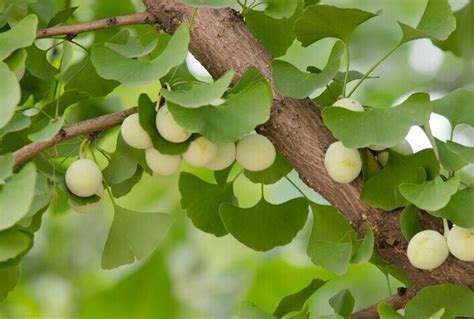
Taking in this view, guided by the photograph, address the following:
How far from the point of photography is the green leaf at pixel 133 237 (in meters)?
0.63

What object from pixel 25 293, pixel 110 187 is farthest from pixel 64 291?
pixel 110 187

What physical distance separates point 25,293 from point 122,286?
196mm

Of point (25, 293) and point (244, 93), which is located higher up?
point (244, 93)

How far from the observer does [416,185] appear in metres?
0.54

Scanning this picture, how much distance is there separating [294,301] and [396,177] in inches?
4.8

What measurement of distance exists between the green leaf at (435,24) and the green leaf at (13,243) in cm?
26

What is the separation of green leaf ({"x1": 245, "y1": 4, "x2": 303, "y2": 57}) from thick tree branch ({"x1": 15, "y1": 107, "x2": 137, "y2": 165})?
147mm

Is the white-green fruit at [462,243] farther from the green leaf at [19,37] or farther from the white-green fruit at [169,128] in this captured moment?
the green leaf at [19,37]

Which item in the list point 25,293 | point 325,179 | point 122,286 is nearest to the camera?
point 325,179

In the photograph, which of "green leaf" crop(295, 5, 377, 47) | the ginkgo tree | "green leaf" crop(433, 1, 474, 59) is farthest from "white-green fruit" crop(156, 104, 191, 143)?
"green leaf" crop(433, 1, 474, 59)

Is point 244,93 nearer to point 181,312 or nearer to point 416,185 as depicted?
point 416,185

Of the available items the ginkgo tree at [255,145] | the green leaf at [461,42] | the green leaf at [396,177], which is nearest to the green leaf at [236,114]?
the ginkgo tree at [255,145]

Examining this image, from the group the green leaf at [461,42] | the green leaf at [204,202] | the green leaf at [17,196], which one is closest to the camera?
the green leaf at [17,196]

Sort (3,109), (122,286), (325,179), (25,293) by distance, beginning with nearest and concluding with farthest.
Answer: (3,109)
(325,179)
(122,286)
(25,293)
